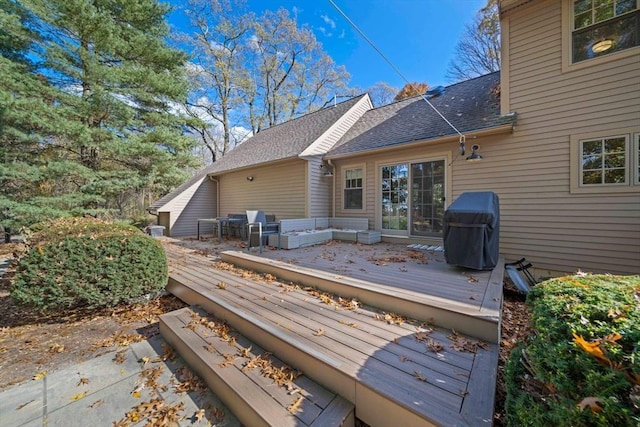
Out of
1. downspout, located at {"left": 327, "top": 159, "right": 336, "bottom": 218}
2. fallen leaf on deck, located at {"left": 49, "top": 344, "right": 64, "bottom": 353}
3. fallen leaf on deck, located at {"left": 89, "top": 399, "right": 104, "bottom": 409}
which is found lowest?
fallen leaf on deck, located at {"left": 49, "top": 344, "right": 64, "bottom": 353}

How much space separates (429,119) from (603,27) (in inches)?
134

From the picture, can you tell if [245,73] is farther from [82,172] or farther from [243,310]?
[243,310]

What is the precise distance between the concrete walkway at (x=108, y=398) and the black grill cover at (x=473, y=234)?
3720 mm

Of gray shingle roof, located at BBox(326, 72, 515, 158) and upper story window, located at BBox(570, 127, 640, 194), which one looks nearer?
upper story window, located at BBox(570, 127, 640, 194)

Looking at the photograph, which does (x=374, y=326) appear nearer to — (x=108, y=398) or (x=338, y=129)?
(x=108, y=398)

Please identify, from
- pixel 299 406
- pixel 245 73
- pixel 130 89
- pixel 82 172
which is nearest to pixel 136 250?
pixel 299 406

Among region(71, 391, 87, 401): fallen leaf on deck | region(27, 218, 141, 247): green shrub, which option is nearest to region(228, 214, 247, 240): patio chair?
region(27, 218, 141, 247): green shrub

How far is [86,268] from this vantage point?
3.45m

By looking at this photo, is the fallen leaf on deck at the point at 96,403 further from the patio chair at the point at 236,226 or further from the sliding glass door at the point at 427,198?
the patio chair at the point at 236,226

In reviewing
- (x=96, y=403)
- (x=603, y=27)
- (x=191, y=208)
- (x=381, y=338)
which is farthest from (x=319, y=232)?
(x=191, y=208)

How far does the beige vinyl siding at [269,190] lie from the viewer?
8.45 m

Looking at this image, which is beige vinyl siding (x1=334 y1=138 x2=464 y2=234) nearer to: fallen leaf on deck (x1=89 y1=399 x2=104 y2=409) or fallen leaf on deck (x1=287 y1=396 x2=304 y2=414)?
fallen leaf on deck (x1=287 y1=396 x2=304 y2=414)

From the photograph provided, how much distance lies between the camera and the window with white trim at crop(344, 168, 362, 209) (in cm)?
800

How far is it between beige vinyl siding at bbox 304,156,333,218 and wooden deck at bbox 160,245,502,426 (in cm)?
397
